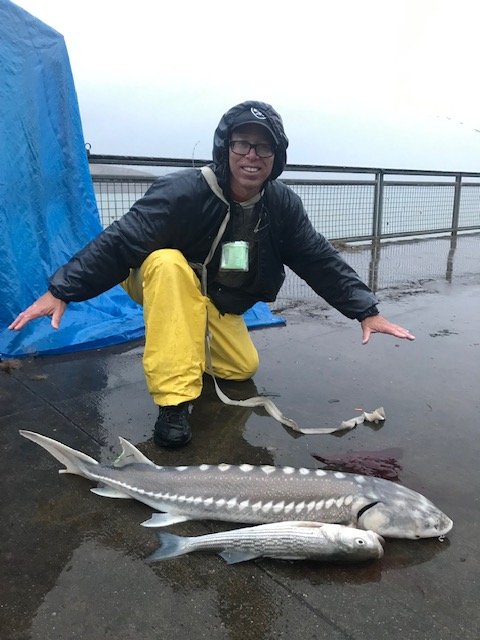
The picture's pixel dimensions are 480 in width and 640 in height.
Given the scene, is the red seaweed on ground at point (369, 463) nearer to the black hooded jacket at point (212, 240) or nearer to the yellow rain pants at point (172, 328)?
the yellow rain pants at point (172, 328)

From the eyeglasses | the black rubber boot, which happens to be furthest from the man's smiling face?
the black rubber boot

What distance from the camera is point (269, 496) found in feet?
6.77

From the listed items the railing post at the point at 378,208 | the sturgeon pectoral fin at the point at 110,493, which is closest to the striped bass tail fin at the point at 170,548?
the sturgeon pectoral fin at the point at 110,493

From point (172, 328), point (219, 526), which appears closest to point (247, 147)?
point (172, 328)

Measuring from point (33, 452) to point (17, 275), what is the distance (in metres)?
1.72

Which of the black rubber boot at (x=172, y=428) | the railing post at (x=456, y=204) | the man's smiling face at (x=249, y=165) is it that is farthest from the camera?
the railing post at (x=456, y=204)

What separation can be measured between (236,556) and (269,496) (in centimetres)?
29

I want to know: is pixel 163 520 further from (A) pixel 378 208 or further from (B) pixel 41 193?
(A) pixel 378 208

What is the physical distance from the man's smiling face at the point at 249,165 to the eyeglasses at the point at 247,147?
0.01 metres

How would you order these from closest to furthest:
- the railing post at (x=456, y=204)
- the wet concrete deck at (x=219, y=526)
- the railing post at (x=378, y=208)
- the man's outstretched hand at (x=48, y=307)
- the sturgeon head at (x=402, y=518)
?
the wet concrete deck at (x=219, y=526) < the sturgeon head at (x=402, y=518) < the man's outstretched hand at (x=48, y=307) < the railing post at (x=378, y=208) < the railing post at (x=456, y=204)

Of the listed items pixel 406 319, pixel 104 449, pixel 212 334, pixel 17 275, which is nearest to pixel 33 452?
pixel 104 449

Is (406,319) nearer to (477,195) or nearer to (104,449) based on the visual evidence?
(104,449)

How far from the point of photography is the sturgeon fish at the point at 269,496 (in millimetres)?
1975

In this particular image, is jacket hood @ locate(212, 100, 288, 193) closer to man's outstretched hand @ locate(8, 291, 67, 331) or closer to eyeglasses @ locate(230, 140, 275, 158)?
eyeglasses @ locate(230, 140, 275, 158)
